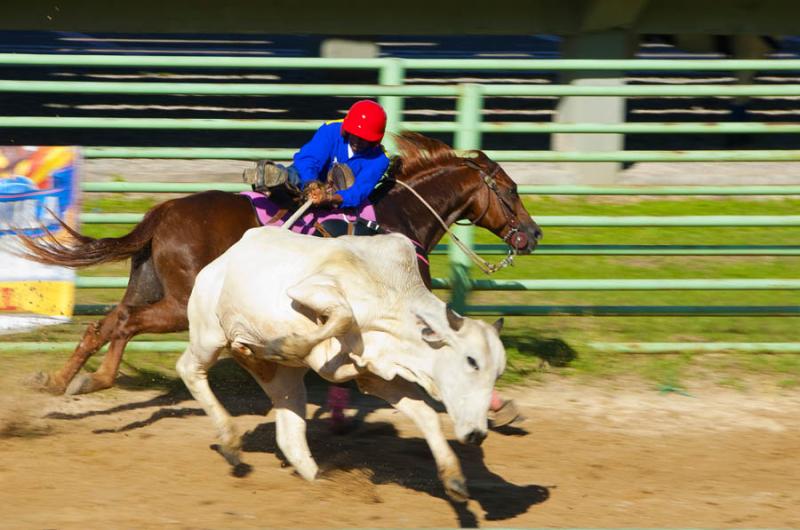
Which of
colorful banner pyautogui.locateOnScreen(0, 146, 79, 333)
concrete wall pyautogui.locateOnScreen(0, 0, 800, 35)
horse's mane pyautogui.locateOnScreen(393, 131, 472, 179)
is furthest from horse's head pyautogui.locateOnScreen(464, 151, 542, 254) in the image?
concrete wall pyautogui.locateOnScreen(0, 0, 800, 35)

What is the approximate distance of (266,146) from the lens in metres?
14.8

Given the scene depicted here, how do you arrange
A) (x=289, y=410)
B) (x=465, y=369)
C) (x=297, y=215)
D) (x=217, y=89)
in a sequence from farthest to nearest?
1. (x=217, y=89)
2. (x=297, y=215)
3. (x=289, y=410)
4. (x=465, y=369)

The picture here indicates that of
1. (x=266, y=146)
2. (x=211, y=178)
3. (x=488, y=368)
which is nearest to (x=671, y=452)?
(x=488, y=368)

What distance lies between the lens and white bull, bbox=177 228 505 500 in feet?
14.3

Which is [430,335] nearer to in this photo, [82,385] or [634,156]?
[82,385]

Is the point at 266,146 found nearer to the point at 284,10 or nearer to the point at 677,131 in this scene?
the point at 284,10

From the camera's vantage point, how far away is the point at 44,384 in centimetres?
595

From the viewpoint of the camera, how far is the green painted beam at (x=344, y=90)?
6.53 metres

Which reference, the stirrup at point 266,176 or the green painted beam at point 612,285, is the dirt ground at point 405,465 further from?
the stirrup at point 266,176

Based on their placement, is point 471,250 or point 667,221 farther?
point 667,221

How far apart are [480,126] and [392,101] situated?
0.57m

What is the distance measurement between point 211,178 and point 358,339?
22.3ft

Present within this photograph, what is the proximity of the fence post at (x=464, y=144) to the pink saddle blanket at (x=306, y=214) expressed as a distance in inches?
41.5

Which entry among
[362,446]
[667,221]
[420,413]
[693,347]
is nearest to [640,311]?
[693,347]
